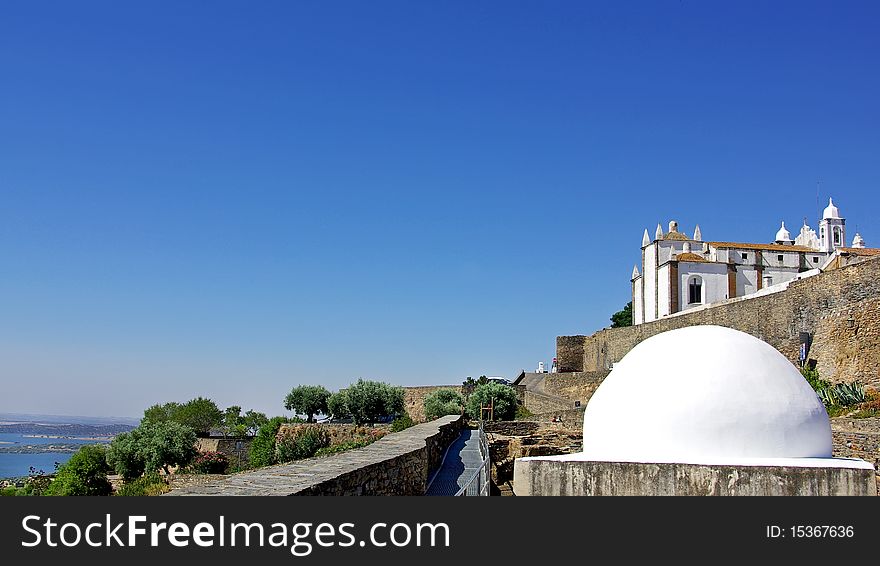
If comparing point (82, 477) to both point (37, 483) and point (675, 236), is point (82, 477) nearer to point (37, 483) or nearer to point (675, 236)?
point (37, 483)

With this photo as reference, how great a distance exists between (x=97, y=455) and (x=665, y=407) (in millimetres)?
27978

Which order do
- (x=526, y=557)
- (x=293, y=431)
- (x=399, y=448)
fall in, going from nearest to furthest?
(x=526, y=557) → (x=399, y=448) → (x=293, y=431)

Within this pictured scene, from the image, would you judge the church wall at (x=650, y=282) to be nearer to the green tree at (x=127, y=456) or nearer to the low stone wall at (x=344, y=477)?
the green tree at (x=127, y=456)

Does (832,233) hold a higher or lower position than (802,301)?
higher

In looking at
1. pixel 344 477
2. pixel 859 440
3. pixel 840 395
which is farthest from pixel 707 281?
pixel 344 477

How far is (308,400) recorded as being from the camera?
4800 centimetres

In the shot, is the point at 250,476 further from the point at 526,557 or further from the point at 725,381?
the point at 725,381

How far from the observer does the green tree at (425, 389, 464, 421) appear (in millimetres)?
37447

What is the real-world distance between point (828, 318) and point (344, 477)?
24.2 m

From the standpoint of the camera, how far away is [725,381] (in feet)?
21.4

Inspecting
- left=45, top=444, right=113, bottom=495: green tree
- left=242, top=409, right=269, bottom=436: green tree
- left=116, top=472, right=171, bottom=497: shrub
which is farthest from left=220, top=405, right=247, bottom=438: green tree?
left=116, top=472, right=171, bottom=497: shrub

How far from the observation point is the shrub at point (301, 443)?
108 ft

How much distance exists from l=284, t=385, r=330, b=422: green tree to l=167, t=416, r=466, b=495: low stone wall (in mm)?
39110

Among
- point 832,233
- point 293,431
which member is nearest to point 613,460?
point 293,431
